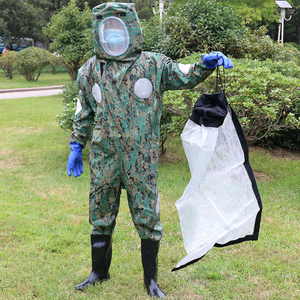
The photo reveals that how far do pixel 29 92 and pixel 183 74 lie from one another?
16.1 metres

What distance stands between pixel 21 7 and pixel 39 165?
26570mm

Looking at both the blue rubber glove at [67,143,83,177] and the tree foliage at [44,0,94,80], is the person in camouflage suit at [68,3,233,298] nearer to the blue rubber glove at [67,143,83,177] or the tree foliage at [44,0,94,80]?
the blue rubber glove at [67,143,83,177]

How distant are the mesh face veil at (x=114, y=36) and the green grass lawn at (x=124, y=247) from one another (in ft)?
5.64

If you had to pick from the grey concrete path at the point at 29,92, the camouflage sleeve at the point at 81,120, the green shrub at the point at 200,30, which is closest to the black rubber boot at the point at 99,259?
the camouflage sleeve at the point at 81,120

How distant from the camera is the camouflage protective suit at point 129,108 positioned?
8.30ft

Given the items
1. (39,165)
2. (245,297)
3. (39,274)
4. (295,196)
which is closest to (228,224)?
(245,297)

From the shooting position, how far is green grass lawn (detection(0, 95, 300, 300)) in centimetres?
296

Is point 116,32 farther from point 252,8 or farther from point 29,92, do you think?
point 29,92

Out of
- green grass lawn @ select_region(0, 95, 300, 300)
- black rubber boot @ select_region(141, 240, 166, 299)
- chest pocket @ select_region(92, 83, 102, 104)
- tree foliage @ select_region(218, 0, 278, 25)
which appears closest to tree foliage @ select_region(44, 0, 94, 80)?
tree foliage @ select_region(218, 0, 278, 25)

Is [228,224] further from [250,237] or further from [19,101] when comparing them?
[19,101]

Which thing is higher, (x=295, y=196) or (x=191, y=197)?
(x=191, y=197)

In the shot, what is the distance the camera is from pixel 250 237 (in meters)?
2.66

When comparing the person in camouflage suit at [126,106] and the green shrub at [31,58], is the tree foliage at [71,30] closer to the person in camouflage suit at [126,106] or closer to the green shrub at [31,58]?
the green shrub at [31,58]

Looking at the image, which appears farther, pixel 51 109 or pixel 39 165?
pixel 51 109
